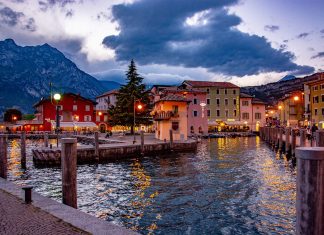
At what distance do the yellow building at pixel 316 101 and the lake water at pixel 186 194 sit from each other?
5203 centimetres

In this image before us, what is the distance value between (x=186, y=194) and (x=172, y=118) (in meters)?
35.9

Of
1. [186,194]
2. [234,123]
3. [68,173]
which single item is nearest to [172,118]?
[186,194]

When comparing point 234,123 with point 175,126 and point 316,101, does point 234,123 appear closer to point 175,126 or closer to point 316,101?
point 316,101

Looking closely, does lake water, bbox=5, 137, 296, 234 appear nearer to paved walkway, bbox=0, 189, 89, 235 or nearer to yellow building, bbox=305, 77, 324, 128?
paved walkway, bbox=0, 189, 89, 235

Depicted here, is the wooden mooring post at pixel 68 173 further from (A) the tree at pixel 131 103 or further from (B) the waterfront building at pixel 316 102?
(B) the waterfront building at pixel 316 102

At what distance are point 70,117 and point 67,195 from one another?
90.9 metres

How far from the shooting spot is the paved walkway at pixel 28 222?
23.4ft

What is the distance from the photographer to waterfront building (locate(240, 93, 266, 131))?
10431 centimetres

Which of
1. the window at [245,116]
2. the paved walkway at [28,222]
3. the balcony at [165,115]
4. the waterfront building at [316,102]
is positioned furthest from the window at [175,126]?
the window at [245,116]

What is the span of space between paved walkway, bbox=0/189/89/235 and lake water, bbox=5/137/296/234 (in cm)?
509

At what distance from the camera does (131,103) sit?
70.6 metres

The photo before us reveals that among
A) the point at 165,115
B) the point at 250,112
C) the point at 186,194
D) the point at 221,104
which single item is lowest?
the point at 186,194

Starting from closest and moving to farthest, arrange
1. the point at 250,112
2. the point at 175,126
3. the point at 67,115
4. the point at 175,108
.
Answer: the point at 175,126 < the point at 175,108 < the point at 67,115 < the point at 250,112

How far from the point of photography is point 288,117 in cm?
10944
